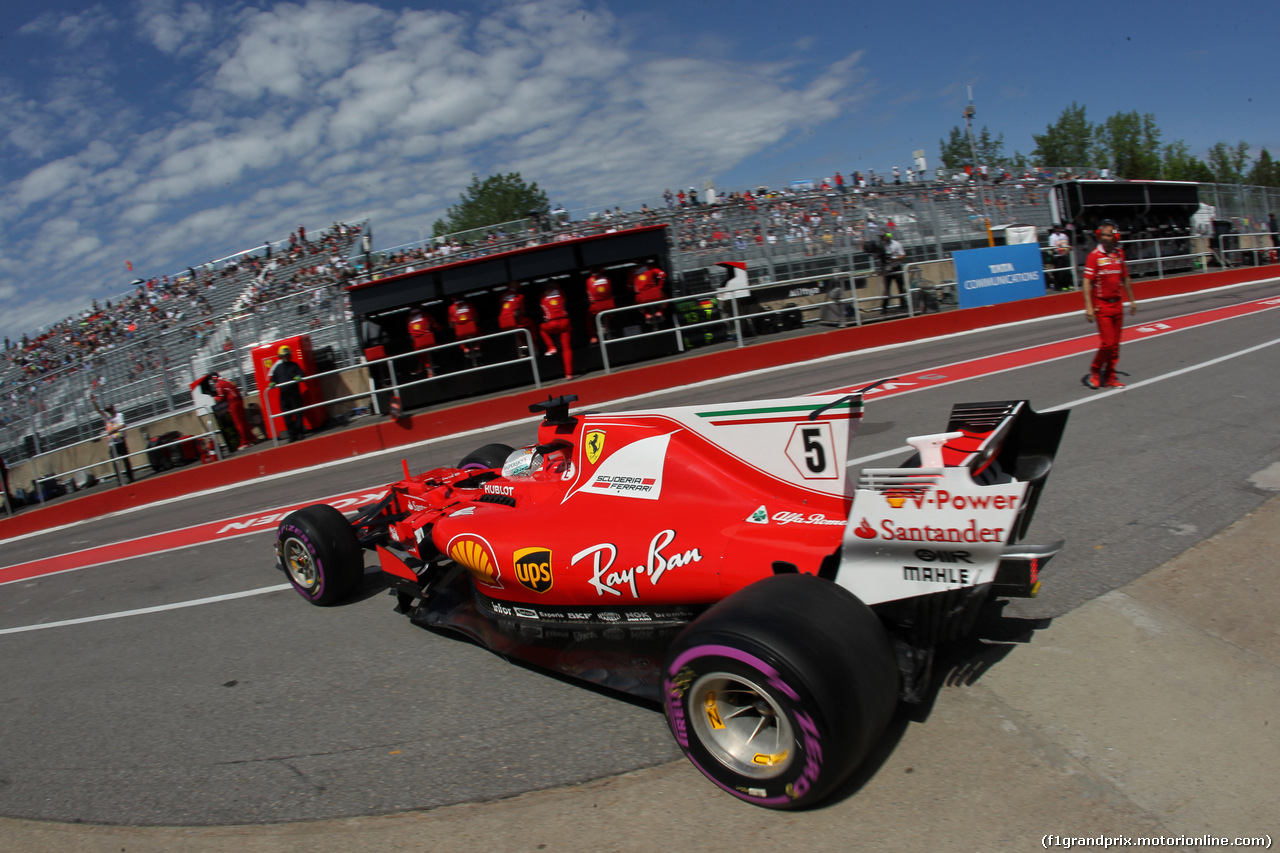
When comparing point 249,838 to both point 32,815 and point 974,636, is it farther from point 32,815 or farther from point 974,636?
point 974,636

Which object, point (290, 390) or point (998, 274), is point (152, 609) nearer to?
point (290, 390)

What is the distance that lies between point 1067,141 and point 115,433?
91.8 m

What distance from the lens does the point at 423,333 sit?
14125 millimetres

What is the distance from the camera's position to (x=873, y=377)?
11.8 m

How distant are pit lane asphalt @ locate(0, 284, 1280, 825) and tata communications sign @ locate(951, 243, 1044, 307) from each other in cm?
837

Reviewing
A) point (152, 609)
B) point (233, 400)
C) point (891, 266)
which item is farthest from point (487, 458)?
point (891, 266)

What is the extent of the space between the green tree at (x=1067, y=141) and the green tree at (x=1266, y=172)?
21.0 m

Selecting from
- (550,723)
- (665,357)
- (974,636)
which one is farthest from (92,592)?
(665,357)

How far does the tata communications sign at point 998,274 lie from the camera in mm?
16391

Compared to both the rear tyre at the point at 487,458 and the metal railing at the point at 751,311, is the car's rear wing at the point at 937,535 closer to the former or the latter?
the rear tyre at the point at 487,458

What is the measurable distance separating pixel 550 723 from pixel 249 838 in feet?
4.19

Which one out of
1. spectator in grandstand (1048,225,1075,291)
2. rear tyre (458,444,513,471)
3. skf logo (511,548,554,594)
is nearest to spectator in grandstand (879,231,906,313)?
spectator in grandstand (1048,225,1075,291)

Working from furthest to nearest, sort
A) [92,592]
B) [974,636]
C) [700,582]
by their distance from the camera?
[92,592], [974,636], [700,582]

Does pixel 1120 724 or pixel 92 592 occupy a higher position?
pixel 92 592
